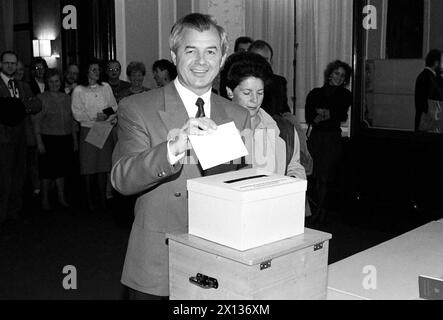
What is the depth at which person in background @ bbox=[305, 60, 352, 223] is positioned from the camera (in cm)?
547

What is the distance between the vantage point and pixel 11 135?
207 inches

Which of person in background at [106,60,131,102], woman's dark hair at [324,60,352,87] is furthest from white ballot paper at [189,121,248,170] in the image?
person in background at [106,60,131,102]

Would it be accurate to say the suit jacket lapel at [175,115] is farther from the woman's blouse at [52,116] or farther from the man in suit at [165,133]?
the woman's blouse at [52,116]

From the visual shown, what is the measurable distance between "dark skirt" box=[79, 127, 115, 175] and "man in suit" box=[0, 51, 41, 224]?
1.87 feet

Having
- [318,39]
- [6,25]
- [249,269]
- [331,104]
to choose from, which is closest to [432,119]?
[331,104]

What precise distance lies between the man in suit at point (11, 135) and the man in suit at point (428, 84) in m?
3.45

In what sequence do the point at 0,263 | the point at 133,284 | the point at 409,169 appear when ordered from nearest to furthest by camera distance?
1. the point at 133,284
2. the point at 0,263
3. the point at 409,169

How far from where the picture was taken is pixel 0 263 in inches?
175

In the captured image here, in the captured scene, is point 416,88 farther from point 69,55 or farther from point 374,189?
point 69,55

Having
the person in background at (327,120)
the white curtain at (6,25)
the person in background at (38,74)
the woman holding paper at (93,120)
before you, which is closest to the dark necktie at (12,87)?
the woman holding paper at (93,120)

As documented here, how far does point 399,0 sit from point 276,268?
14.8 ft

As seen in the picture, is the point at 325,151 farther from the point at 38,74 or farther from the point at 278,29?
the point at 38,74

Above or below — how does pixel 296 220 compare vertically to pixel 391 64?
below
